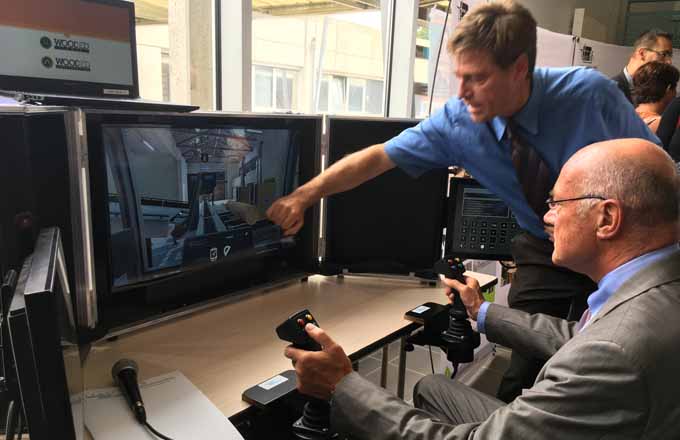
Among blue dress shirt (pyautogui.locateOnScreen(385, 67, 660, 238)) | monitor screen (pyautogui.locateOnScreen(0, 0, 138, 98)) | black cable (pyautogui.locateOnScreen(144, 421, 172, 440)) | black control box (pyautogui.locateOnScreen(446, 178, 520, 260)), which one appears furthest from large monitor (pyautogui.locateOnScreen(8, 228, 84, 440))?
black control box (pyautogui.locateOnScreen(446, 178, 520, 260))

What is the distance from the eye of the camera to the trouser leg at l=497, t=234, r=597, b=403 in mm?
1700

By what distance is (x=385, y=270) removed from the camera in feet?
6.57

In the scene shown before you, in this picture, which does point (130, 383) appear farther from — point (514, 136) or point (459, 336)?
point (514, 136)

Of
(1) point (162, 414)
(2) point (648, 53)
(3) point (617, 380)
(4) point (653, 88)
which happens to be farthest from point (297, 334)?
(2) point (648, 53)

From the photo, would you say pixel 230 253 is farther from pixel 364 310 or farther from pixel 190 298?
pixel 364 310

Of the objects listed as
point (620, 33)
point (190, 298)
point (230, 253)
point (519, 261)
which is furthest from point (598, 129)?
point (620, 33)

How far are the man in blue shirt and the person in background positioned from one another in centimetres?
196

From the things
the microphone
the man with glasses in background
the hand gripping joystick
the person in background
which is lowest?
the hand gripping joystick

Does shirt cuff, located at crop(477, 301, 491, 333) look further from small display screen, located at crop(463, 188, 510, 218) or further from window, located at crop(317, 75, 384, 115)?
window, located at crop(317, 75, 384, 115)

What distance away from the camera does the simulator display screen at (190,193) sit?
1352 millimetres

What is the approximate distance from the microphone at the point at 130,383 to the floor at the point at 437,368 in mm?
1977

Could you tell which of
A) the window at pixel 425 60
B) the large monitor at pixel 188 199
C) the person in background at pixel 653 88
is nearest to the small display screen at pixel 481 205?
the large monitor at pixel 188 199

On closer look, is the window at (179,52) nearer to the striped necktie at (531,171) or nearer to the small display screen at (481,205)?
the small display screen at (481,205)

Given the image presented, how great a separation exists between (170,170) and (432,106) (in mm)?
1940
